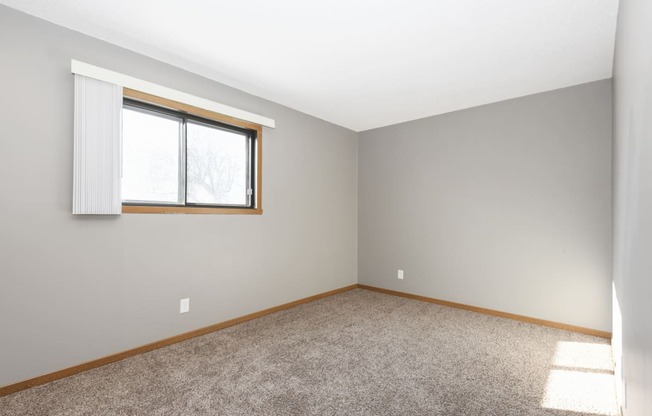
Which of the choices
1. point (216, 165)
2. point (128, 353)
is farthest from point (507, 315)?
point (128, 353)

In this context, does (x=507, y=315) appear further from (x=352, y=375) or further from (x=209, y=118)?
(x=209, y=118)

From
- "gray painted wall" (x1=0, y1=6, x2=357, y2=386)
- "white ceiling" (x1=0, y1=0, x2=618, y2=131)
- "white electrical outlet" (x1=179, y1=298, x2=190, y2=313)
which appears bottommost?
"white electrical outlet" (x1=179, y1=298, x2=190, y2=313)

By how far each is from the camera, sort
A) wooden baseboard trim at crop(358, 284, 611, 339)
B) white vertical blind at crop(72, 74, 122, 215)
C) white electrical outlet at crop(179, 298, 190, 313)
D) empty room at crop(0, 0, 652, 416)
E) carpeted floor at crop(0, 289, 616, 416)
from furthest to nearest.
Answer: wooden baseboard trim at crop(358, 284, 611, 339), white electrical outlet at crop(179, 298, 190, 313), white vertical blind at crop(72, 74, 122, 215), empty room at crop(0, 0, 652, 416), carpeted floor at crop(0, 289, 616, 416)

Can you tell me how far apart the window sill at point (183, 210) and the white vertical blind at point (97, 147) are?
0.12 m

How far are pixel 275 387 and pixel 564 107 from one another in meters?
3.65

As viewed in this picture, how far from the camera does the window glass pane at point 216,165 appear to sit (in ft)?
9.89

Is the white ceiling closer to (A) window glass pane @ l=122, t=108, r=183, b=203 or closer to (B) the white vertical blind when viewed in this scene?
(B) the white vertical blind

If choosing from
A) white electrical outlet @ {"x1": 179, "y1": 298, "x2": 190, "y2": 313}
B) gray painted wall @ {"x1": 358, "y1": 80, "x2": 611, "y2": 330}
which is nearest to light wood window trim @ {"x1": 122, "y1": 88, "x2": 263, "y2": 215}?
white electrical outlet @ {"x1": 179, "y1": 298, "x2": 190, "y2": 313}

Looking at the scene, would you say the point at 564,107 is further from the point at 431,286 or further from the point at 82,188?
the point at 82,188

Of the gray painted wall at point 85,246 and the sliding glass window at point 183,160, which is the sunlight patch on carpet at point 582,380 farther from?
the sliding glass window at point 183,160

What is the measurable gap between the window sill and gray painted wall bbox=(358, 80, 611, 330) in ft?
6.67

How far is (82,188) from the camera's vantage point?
222cm

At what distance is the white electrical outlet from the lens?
2.79 metres

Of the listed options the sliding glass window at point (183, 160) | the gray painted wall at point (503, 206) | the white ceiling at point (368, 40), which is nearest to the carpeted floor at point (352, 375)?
the gray painted wall at point (503, 206)
